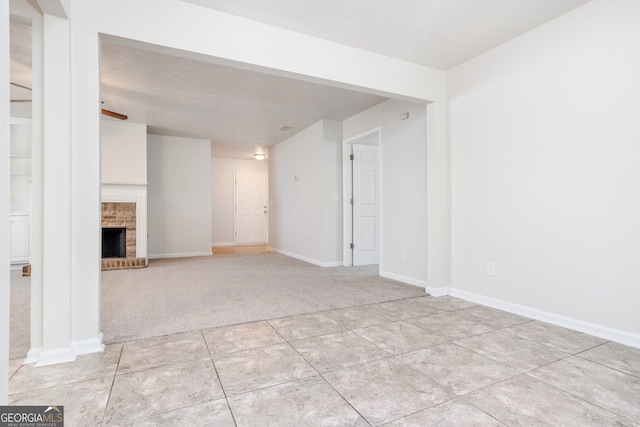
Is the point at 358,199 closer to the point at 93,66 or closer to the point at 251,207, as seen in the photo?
the point at 93,66

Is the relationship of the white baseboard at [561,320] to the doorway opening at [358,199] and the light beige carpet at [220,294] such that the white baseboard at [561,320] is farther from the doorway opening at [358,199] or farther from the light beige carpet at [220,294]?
the doorway opening at [358,199]

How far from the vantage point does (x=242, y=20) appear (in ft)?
7.93

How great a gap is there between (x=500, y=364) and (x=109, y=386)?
215 cm

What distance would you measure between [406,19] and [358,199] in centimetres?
311

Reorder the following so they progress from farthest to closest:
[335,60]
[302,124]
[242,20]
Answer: [302,124] → [335,60] → [242,20]

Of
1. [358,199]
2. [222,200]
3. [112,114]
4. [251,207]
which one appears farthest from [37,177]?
[251,207]

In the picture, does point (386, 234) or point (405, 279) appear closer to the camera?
point (405, 279)

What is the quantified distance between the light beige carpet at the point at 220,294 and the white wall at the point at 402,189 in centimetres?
29

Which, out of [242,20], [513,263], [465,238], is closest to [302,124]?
[242,20]

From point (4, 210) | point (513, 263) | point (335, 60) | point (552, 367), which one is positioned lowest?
point (552, 367)

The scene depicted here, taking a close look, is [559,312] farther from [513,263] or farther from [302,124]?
[302,124]

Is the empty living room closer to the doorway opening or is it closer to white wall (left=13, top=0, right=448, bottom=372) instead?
white wall (left=13, top=0, right=448, bottom=372)

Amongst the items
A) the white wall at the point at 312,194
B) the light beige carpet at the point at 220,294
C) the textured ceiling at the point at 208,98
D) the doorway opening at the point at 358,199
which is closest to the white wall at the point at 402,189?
the light beige carpet at the point at 220,294

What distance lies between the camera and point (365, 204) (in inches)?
210
